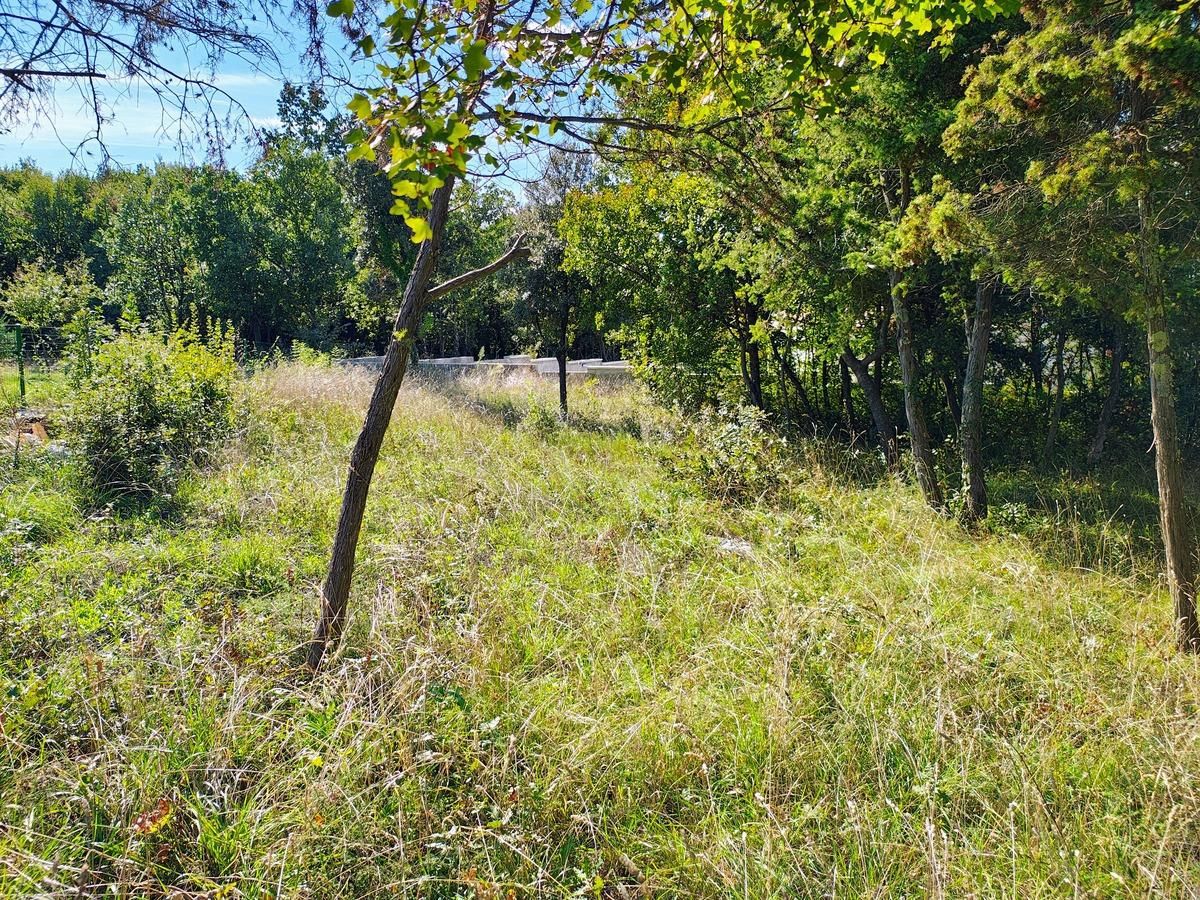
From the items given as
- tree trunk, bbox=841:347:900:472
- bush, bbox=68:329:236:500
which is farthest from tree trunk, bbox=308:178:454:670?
tree trunk, bbox=841:347:900:472

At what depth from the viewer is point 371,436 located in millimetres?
3227

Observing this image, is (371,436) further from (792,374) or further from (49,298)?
(49,298)

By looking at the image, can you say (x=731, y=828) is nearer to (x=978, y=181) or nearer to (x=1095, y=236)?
(x=1095, y=236)

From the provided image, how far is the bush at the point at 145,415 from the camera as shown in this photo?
6.19 meters

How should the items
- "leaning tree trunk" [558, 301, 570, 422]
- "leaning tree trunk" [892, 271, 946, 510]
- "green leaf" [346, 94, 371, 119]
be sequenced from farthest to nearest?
"leaning tree trunk" [558, 301, 570, 422], "leaning tree trunk" [892, 271, 946, 510], "green leaf" [346, 94, 371, 119]

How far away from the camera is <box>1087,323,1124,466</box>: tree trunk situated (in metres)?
9.30

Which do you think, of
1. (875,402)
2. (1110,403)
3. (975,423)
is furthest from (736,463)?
(1110,403)

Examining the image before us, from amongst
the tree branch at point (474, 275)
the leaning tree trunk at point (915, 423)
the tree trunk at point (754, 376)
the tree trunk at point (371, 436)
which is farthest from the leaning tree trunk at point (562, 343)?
the tree trunk at point (371, 436)

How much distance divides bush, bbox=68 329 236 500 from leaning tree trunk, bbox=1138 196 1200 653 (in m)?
7.72

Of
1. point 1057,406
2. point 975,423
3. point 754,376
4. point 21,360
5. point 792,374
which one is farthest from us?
point 21,360

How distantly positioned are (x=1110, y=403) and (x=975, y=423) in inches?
174

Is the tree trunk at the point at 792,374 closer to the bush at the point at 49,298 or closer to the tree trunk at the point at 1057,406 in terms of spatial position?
the tree trunk at the point at 1057,406

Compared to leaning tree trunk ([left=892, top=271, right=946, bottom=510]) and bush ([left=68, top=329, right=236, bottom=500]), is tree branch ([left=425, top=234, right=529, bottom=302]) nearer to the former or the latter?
bush ([left=68, top=329, right=236, bottom=500])

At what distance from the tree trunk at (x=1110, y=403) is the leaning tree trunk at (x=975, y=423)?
3.95 m
